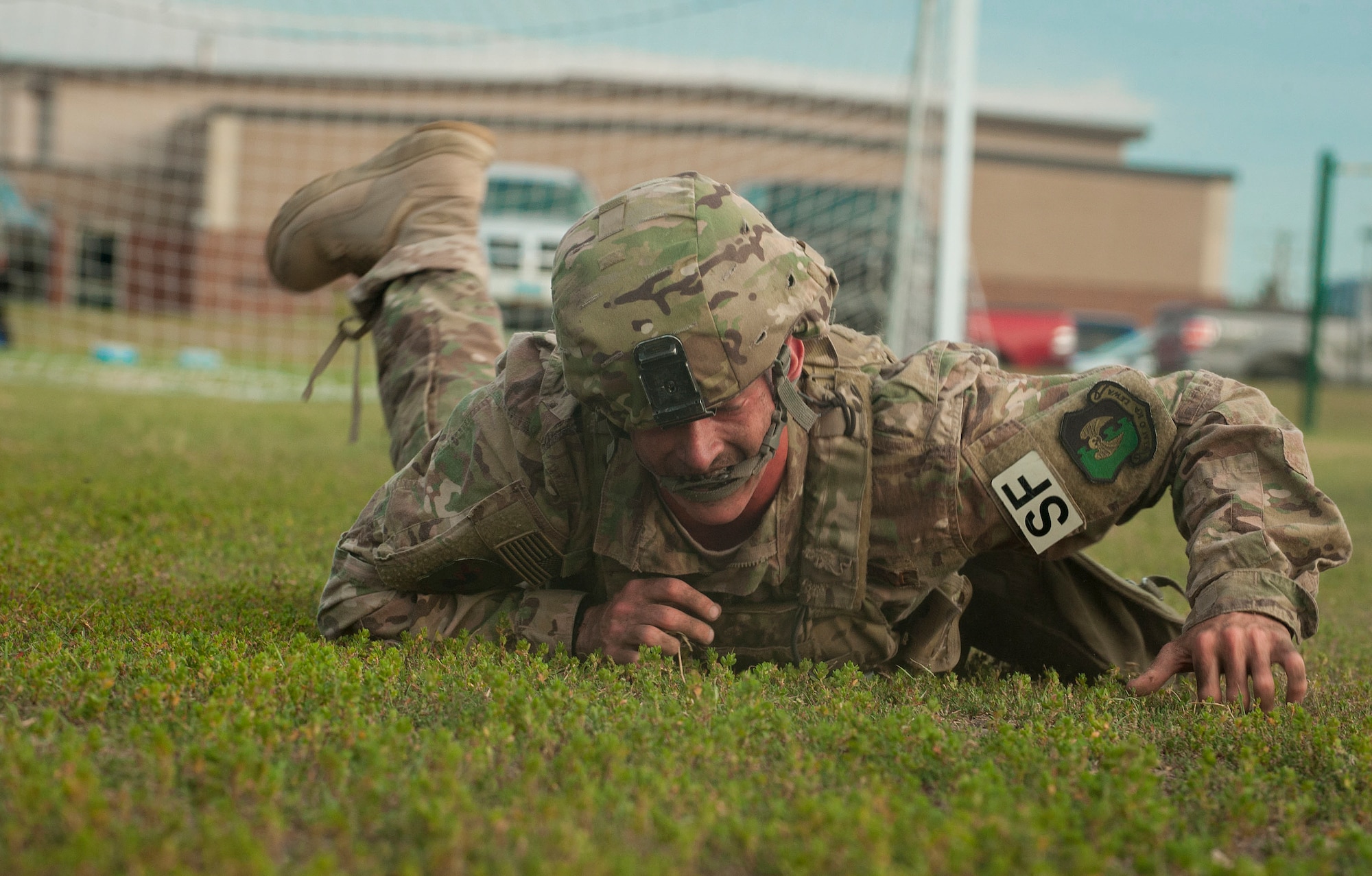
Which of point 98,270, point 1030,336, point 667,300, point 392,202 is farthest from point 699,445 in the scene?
point 1030,336

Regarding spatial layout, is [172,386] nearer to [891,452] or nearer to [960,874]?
[891,452]

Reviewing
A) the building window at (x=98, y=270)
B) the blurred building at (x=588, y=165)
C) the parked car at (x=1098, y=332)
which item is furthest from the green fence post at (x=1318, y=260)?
the building window at (x=98, y=270)

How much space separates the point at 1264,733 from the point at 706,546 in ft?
3.87

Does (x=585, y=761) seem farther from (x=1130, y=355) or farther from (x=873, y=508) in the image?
(x=1130, y=355)

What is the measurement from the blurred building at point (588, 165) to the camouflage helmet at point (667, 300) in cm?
741

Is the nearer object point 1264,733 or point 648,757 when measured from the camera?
point 648,757

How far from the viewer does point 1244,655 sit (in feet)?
7.79

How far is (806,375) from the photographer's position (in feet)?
8.88

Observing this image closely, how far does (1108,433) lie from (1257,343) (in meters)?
18.6

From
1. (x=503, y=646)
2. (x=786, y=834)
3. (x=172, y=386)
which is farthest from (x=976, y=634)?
(x=172, y=386)

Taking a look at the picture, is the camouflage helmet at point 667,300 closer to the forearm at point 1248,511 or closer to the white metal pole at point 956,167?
the forearm at point 1248,511

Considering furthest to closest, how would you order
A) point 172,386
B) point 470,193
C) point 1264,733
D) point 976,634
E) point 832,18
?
point 172,386, point 832,18, point 470,193, point 976,634, point 1264,733

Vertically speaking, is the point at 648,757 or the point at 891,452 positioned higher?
the point at 891,452

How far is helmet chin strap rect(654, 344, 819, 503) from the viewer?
2523 millimetres
